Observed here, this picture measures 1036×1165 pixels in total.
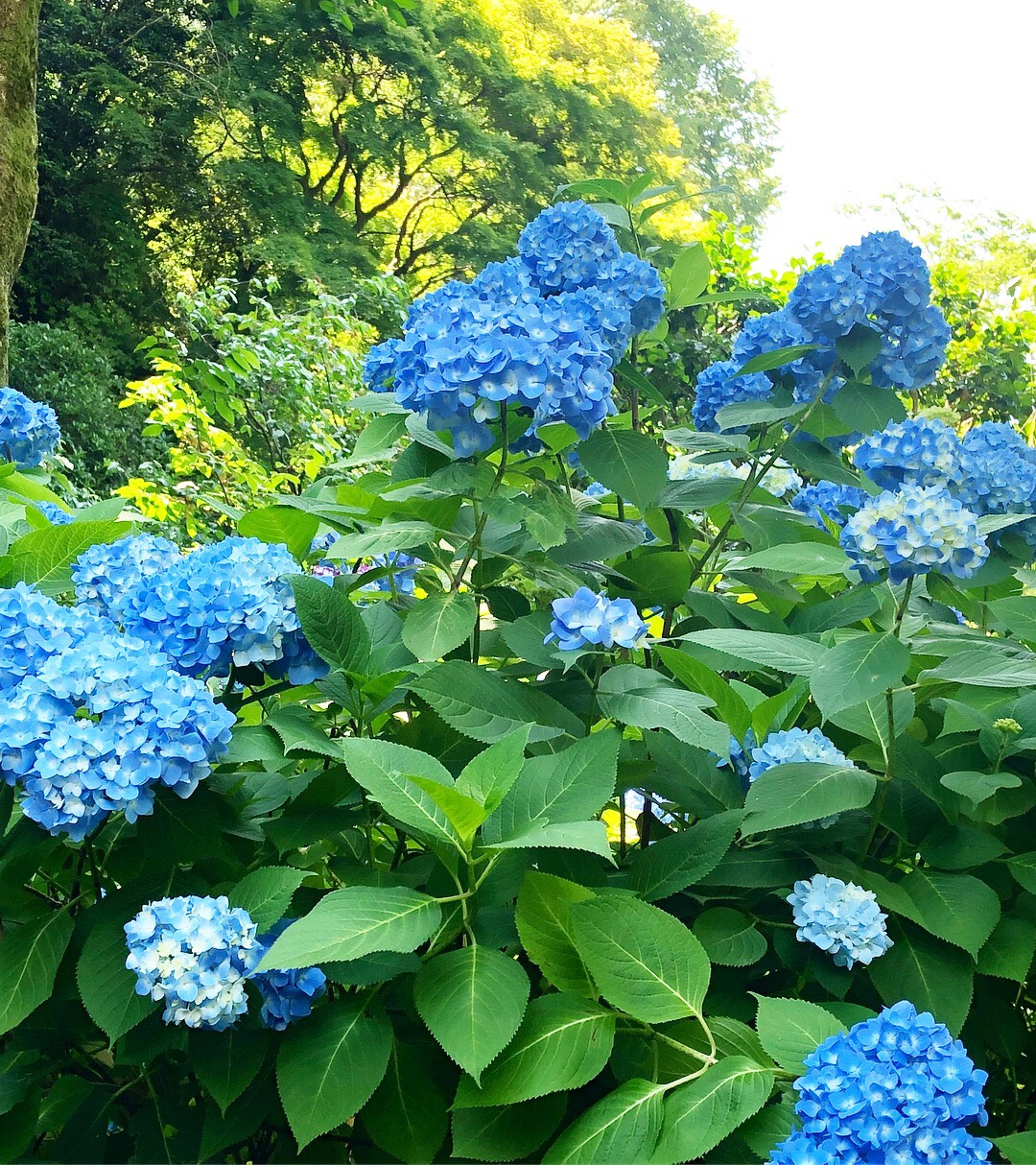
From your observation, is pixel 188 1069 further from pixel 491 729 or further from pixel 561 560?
pixel 561 560

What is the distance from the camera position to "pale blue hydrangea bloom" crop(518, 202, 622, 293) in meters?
1.37

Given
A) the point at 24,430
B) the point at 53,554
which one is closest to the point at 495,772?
the point at 53,554

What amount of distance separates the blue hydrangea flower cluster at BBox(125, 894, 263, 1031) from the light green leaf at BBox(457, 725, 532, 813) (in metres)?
0.21

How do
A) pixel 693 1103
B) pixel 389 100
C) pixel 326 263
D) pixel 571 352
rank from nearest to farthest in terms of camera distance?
pixel 693 1103, pixel 571 352, pixel 326 263, pixel 389 100

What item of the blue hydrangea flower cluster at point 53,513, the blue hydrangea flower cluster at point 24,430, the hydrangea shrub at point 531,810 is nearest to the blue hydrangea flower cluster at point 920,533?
the hydrangea shrub at point 531,810

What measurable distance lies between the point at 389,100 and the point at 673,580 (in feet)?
54.3

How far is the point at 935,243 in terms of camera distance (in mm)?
20953

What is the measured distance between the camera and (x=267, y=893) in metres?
0.92

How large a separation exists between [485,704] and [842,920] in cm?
38

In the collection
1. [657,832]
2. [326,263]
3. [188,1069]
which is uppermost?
[657,832]

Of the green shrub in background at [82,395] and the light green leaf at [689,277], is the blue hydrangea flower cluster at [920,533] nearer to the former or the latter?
the light green leaf at [689,277]

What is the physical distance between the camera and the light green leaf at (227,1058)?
89 cm

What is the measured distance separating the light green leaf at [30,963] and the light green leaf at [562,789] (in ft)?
1.16

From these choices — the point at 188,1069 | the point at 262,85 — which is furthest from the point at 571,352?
the point at 262,85
